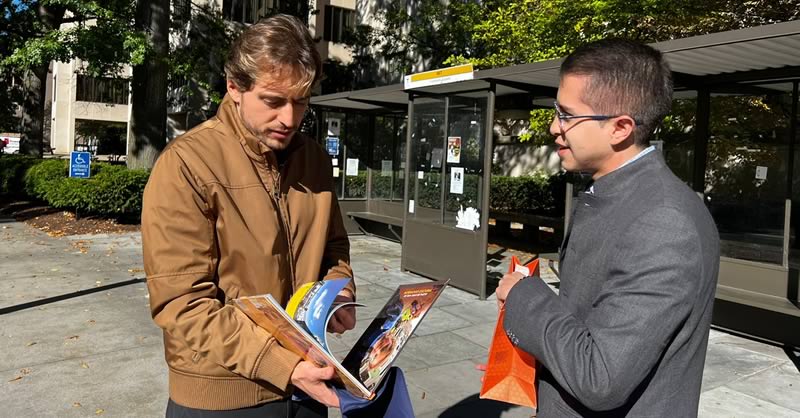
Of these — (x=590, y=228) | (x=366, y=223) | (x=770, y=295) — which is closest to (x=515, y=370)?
(x=590, y=228)

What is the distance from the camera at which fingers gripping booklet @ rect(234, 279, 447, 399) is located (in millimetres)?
1491

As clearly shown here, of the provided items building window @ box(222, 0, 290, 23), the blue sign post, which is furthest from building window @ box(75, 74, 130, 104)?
the blue sign post

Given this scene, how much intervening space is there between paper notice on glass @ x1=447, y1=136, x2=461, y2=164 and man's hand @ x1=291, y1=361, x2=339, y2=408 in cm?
696

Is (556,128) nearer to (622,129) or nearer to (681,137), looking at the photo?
(622,129)

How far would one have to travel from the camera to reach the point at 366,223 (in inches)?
538

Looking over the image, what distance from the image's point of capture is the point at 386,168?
13094 millimetres

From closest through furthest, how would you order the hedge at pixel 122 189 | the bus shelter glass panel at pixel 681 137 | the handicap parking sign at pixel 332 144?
1. the bus shelter glass panel at pixel 681 137
2. the hedge at pixel 122 189
3. the handicap parking sign at pixel 332 144

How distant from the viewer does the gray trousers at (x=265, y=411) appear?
1737mm

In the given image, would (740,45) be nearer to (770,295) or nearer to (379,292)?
(770,295)

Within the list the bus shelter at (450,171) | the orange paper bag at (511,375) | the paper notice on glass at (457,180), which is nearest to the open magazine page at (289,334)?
the orange paper bag at (511,375)

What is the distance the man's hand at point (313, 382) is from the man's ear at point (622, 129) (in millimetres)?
945

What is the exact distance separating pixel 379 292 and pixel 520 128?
14.7 m

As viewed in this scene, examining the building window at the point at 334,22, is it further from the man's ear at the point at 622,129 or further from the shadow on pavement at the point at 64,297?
the man's ear at the point at 622,129

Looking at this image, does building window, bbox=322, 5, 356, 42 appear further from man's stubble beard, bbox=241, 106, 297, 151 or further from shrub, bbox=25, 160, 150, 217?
man's stubble beard, bbox=241, 106, 297, 151
